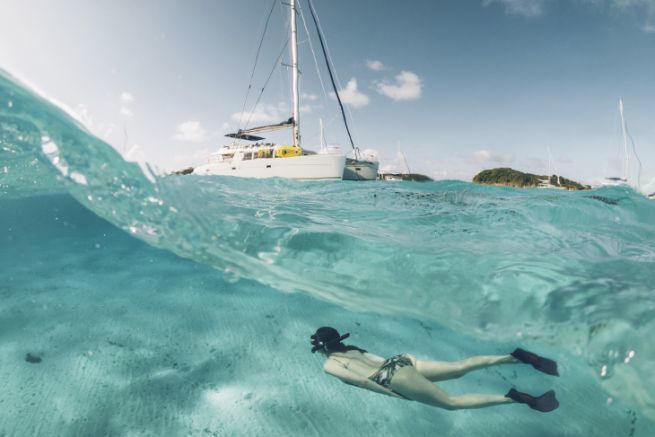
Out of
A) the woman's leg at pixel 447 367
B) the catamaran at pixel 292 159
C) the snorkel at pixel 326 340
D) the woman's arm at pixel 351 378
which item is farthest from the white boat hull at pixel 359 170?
the woman's arm at pixel 351 378

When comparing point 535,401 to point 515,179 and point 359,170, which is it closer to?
point 359,170

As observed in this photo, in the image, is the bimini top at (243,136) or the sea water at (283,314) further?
the bimini top at (243,136)

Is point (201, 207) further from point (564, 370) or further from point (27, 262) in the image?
point (564, 370)

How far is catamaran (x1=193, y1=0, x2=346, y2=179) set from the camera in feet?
74.1

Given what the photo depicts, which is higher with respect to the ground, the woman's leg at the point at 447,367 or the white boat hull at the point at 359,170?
the white boat hull at the point at 359,170

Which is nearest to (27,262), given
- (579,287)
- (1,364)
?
(1,364)

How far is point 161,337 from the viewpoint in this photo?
17.4 feet

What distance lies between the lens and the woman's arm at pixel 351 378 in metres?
4.10

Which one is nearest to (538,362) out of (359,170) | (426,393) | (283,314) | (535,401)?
(535,401)

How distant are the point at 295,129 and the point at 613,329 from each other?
25922 mm

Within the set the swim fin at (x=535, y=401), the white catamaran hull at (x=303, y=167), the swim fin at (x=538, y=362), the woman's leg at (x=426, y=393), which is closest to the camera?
the woman's leg at (x=426, y=393)

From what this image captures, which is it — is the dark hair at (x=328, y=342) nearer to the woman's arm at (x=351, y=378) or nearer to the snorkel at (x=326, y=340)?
the snorkel at (x=326, y=340)

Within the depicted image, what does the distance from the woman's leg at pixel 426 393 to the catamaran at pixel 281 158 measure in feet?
63.7

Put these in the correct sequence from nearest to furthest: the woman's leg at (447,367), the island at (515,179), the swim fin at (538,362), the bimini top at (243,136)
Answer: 1. the woman's leg at (447,367)
2. the swim fin at (538,362)
3. the bimini top at (243,136)
4. the island at (515,179)
